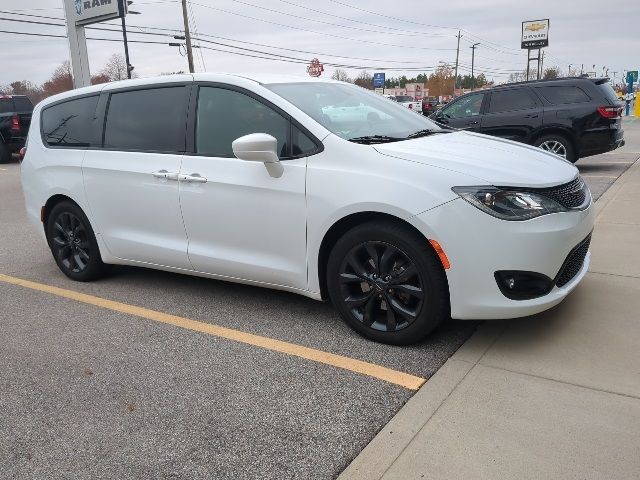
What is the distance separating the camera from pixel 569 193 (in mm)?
3500

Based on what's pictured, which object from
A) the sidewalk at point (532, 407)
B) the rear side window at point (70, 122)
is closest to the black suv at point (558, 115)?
the sidewalk at point (532, 407)

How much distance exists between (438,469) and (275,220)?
6.36 feet

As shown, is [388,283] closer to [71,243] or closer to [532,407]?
[532,407]

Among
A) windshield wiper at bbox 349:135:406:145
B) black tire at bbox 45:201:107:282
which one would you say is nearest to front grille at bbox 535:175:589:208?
windshield wiper at bbox 349:135:406:145

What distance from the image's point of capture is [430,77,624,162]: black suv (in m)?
10.4

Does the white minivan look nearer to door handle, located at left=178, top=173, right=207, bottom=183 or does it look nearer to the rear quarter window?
door handle, located at left=178, top=173, right=207, bottom=183

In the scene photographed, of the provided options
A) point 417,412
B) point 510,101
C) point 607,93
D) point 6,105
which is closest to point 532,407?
point 417,412

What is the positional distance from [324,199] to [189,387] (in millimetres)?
1358

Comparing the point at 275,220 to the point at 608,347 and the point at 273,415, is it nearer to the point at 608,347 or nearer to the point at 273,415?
the point at 273,415

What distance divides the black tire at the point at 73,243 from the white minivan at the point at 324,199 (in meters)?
0.03

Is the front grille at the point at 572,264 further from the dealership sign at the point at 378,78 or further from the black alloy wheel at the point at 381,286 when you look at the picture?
the dealership sign at the point at 378,78

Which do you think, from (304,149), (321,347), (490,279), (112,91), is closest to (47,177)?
(112,91)

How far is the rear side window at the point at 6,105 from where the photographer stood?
60.3ft

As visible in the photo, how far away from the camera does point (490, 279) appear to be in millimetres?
3221
